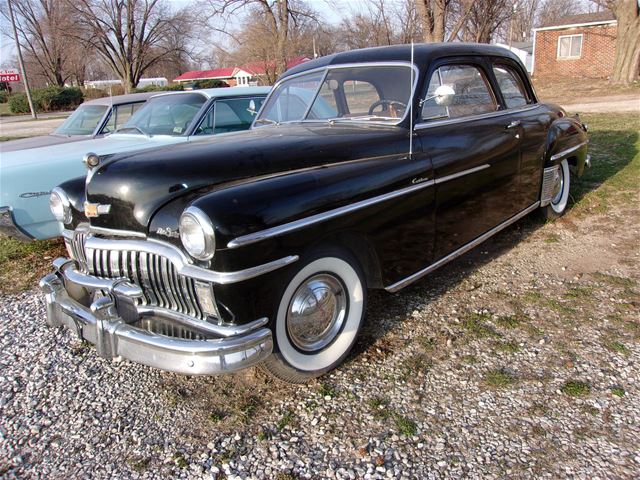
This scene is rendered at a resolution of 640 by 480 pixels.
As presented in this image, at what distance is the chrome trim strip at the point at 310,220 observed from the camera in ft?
7.51

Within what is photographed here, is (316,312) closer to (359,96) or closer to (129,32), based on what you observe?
(359,96)

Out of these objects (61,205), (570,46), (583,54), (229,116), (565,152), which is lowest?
(565,152)

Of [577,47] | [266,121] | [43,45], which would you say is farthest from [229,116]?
[43,45]

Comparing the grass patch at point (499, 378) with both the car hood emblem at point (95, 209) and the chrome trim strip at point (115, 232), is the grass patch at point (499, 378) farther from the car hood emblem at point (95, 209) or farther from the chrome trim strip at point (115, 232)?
the car hood emblem at point (95, 209)

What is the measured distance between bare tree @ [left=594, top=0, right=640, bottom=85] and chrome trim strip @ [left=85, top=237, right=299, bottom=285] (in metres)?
21.8

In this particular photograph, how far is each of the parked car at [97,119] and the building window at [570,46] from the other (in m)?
26.9

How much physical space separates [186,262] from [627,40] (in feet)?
73.6

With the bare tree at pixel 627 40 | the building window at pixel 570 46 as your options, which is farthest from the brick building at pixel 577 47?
the bare tree at pixel 627 40

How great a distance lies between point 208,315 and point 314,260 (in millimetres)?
608

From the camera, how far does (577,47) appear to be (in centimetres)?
2725

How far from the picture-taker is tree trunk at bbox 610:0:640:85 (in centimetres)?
1903

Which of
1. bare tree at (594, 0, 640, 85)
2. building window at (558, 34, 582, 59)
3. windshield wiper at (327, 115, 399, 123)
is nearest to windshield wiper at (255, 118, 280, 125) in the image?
windshield wiper at (327, 115, 399, 123)

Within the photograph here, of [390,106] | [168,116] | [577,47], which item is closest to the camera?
[390,106]

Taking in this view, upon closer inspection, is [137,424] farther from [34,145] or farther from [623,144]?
[623,144]
